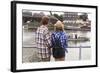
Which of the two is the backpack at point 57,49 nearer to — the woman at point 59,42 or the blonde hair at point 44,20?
the woman at point 59,42

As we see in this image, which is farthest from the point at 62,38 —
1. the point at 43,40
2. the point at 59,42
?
the point at 43,40

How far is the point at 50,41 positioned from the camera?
138 cm

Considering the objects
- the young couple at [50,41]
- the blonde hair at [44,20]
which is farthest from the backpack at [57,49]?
the blonde hair at [44,20]

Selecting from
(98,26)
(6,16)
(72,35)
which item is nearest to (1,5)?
(6,16)

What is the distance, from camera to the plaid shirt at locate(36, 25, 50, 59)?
1.35m

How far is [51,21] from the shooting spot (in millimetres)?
1382

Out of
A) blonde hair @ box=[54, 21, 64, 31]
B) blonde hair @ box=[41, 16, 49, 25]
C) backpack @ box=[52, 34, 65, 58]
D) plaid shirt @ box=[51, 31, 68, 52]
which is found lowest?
backpack @ box=[52, 34, 65, 58]

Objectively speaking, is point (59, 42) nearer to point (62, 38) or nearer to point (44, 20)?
point (62, 38)

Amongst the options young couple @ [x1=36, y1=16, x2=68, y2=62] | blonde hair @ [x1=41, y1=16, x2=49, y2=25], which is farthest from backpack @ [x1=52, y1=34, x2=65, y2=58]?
blonde hair @ [x1=41, y1=16, x2=49, y2=25]

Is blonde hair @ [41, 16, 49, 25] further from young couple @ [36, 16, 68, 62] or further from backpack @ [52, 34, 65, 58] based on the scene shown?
backpack @ [52, 34, 65, 58]

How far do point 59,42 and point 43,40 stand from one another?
0.11m

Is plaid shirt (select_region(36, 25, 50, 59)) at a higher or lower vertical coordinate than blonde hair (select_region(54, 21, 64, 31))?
lower

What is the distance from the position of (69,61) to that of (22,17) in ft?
1.42

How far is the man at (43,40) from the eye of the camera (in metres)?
1.35
